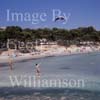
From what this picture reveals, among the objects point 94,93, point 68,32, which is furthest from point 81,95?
point 68,32

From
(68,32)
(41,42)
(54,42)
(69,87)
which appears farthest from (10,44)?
(69,87)

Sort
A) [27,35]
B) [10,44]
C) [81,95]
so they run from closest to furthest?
1. [81,95]
2. [10,44]
3. [27,35]

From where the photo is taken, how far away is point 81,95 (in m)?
12.7

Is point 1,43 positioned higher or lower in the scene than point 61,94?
higher

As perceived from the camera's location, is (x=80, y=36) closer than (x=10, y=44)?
No

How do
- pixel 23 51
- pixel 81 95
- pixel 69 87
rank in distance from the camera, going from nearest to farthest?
pixel 81 95
pixel 69 87
pixel 23 51

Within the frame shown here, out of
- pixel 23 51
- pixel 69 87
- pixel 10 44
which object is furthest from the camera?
pixel 10 44

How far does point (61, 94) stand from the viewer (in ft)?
42.2

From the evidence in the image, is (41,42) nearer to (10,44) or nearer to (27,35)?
(27,35)

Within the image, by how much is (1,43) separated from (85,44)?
101 feet

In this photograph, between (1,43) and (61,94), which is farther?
(1,43)

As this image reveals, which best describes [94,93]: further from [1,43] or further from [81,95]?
[1,43]

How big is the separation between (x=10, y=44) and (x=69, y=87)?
3706 cm

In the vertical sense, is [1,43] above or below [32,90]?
above
